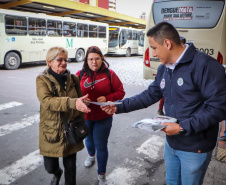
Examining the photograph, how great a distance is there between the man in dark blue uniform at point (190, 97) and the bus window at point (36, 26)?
42.3 ft

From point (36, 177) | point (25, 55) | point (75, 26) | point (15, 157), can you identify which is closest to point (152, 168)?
point (36, 177)

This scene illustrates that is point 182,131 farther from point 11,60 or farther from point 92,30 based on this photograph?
point 92,30

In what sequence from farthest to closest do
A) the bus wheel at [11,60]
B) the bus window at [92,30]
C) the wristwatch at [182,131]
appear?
1. the bus window at [92,30]
2. the bus wheel at [11,60]
3. the wristwatch at [182,131]

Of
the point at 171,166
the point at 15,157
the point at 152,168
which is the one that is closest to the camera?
the point at 171,166

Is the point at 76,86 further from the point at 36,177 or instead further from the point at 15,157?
the point at 15,157

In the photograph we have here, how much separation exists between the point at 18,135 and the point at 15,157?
898 mm

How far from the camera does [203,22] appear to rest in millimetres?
6617

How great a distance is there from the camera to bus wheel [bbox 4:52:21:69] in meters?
12.2

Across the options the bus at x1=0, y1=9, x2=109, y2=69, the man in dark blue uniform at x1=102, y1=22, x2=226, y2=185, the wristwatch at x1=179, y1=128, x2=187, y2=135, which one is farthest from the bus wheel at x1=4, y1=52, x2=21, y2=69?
the wristwatch at x1=179, y1=128, x2=187, y2=135

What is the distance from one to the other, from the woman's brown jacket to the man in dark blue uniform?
93 cm

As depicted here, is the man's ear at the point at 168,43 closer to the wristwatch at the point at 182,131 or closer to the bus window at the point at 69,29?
the wristwatch at the point at 182,131

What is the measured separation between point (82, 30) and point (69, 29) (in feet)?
4.62

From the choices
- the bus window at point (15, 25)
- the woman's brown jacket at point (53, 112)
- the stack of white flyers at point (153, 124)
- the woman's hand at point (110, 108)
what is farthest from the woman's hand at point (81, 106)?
the bus window at point (15, 25)

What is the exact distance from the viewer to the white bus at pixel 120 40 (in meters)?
21.3
